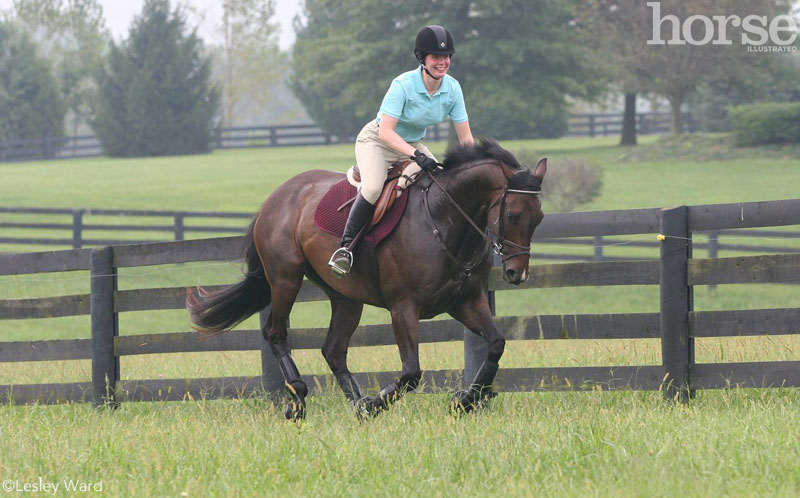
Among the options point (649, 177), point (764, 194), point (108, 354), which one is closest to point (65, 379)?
point (108, 354)

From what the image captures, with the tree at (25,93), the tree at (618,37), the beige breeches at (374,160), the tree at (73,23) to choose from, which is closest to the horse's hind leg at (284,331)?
the beige breeches at (374,160)

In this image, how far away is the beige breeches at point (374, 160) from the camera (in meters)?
7.14

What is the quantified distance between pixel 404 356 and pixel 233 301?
2.02m

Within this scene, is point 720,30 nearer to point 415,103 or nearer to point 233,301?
point 233,301

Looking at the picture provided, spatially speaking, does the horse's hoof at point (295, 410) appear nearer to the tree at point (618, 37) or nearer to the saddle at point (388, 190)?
the saddle at point (388, 190)

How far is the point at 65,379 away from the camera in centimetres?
1029

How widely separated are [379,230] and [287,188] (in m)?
1.41

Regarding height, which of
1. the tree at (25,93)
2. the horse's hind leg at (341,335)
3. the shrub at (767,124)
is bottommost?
the horse's hind leg at (341,335)

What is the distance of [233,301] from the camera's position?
841cm

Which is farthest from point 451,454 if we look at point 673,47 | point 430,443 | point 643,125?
point 643,125

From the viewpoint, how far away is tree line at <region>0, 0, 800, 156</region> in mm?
41219

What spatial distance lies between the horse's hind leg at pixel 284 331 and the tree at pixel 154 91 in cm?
4836

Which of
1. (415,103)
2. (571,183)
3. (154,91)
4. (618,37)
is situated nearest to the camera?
(415,103)

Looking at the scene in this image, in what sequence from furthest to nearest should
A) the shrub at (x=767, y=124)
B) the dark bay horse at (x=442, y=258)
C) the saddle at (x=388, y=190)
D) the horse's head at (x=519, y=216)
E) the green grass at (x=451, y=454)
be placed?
the shrub at (x=767, y=124) → the saddle at (x=388, y=190) → the dark bay horse at (x=442, y=258) → the horse's head at (x=519, y=216) → the green grass at (x=451, y=454)
